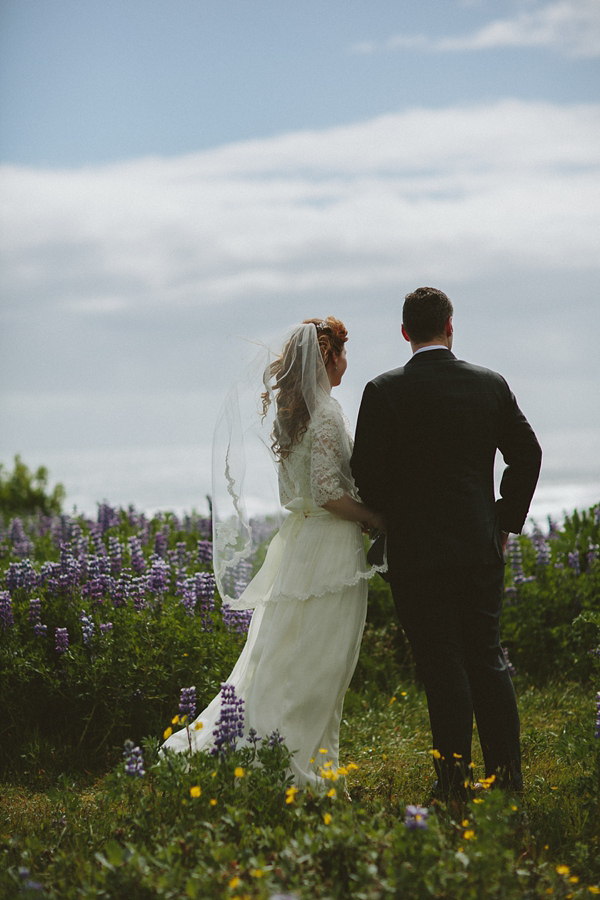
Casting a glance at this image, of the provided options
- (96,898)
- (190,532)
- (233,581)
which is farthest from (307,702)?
(190,532)

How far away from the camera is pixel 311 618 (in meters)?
4.50

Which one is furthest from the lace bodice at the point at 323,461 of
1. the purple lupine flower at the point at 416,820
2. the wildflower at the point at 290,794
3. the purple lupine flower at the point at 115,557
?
the purple lupine flower at the point at 115,557

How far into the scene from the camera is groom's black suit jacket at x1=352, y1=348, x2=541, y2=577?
425 cm

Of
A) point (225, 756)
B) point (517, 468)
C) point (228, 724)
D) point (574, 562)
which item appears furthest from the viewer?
point (574, 562)

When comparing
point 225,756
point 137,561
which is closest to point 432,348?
point 225,756

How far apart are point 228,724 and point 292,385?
1742 millimetres

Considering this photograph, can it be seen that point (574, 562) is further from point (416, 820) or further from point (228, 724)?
point (416, 820)

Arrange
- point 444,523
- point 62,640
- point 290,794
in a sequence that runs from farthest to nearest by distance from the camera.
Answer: point 62,640 → point 444,523 → point 290,794

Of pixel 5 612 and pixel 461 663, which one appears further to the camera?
pixel 5 612

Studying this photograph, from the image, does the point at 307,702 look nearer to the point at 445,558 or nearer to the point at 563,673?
the point at 445,558

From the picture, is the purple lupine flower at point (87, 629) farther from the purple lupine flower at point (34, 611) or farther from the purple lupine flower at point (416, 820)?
the purple lupine flower at point (416, 820)

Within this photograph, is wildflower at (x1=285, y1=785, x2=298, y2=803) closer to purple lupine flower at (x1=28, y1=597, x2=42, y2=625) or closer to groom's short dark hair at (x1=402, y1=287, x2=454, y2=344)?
groom's short dark hair at (x1=402, y1=287, x2=454, y2=344)

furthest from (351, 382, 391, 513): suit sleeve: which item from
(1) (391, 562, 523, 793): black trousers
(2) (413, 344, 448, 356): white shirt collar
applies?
(1) (391, 562, 523, 793): black trousers

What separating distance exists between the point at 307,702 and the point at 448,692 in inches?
28.5
